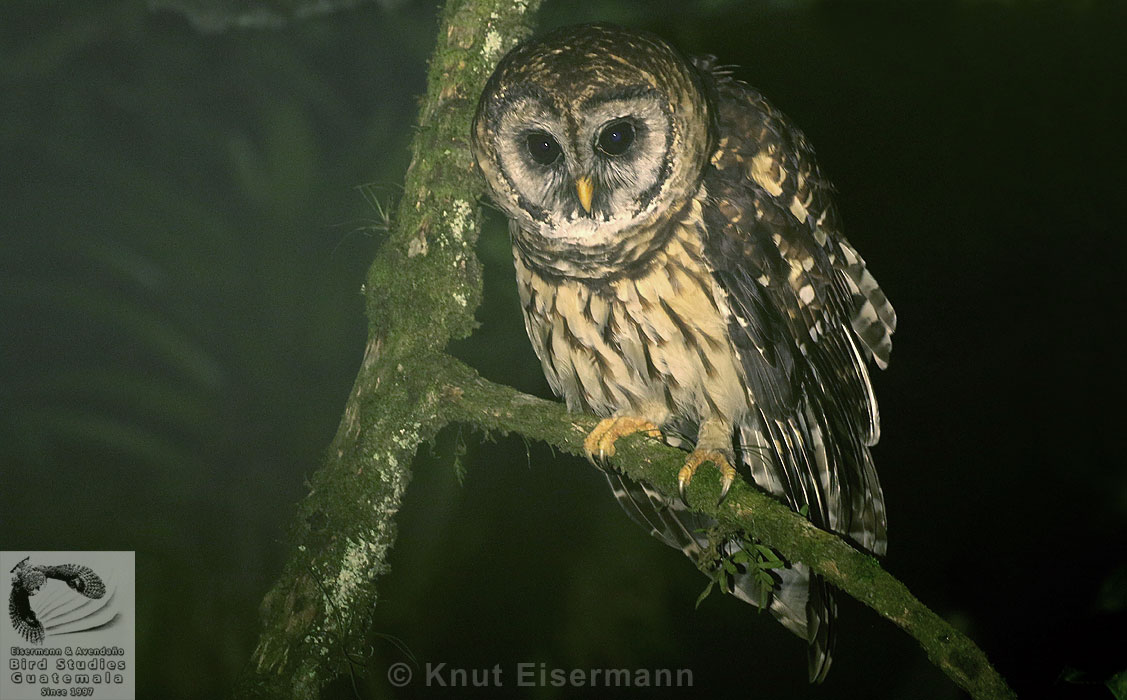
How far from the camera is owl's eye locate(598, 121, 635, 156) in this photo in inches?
69.6

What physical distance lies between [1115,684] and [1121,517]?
43 cm

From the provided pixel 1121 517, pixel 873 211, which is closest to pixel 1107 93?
pixel 873 211

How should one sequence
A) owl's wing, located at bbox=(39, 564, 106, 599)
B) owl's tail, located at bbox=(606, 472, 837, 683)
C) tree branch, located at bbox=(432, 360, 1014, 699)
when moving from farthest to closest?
owl's wing, located at bbox=(39, 564, 106, 599)
owl's tail, located at bbox=(606, 472, 837, 683)
tree branch, located at bbox=(432, 360, 1014, 699)

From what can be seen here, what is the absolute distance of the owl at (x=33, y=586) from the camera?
2.23m

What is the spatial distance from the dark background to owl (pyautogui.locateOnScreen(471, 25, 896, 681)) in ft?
0.58

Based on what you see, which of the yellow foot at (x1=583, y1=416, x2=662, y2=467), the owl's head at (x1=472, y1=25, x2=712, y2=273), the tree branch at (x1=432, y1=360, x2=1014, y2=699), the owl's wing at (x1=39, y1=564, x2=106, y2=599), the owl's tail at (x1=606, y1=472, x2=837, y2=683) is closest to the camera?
the tree branch at (x1=432, y1=360, x2=1014, y2=699)

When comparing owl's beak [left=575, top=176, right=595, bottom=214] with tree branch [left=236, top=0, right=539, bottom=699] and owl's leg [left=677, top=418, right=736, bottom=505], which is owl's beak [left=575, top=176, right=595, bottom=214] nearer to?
tree branch [left=236, top=0, right=539, bottom=699]

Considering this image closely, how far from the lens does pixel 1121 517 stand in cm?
216

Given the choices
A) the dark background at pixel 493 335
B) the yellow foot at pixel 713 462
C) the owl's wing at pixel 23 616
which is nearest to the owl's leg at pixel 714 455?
the yellow foot at pixel 713 462

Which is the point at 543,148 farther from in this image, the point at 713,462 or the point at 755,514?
the point at 755,514

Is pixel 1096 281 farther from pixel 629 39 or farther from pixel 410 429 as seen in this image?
pixel 410 429

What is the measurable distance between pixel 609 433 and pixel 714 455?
262 millimetres

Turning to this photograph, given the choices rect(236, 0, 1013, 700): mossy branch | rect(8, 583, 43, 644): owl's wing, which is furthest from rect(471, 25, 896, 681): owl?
rect(8, 583, 43, 644): owl's wing

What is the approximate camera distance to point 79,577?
87.8 inches
